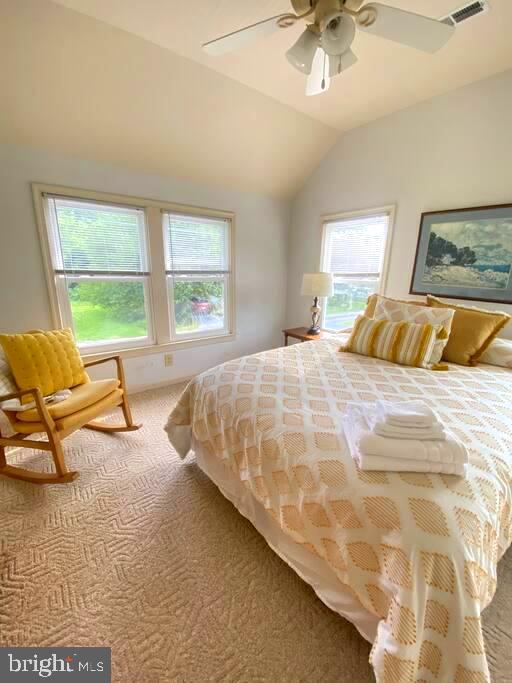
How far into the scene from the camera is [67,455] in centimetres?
194

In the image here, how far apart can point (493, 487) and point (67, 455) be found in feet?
7.78

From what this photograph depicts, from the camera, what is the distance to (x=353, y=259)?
10.2 feet

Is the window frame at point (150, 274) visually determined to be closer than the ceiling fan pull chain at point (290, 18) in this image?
No

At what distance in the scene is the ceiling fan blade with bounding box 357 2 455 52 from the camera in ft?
3.55

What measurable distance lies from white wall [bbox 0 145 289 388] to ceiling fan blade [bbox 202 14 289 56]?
156 cm

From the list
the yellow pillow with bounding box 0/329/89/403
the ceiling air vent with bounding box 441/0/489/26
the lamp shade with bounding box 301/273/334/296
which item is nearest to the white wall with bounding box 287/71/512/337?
the lamp shade with bounding box 301/273/334/296

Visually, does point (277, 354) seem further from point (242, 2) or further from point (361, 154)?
point (361, 154)

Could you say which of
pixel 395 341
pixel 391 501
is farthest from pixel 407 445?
pixel 395 341

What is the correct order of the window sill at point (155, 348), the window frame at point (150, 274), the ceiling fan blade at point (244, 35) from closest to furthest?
1. the ceiling fan blade at point (244, 35)
2. the window frame at point (150, 274)
3. the window sill at point (155, 348)

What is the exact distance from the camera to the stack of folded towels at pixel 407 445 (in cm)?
87

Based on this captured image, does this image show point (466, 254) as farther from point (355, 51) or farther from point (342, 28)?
point (342, 28)

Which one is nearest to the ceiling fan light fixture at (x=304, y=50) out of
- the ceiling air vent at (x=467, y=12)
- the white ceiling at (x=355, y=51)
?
the white ceiling at (x=355, y=51)

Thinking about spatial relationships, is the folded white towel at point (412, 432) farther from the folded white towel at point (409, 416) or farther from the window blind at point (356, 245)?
the window blind at point (356, 245)

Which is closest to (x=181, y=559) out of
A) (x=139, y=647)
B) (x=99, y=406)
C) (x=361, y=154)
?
(x=139, y=647)
